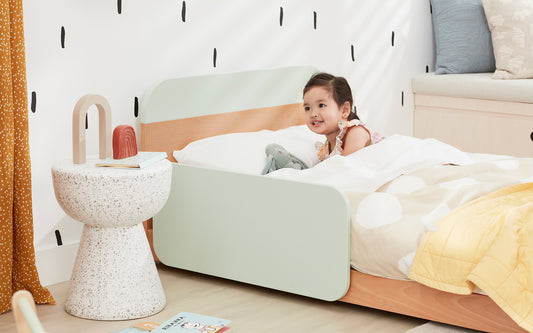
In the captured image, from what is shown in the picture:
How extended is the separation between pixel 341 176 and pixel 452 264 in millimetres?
528

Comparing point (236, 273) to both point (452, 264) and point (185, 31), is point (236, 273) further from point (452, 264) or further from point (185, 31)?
point (185, 31)

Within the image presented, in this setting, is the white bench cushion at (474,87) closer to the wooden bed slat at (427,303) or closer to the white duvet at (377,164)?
the white duvet at (377,164)

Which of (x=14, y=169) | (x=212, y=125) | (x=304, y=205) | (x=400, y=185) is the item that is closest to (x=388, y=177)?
(x=400, y=185)

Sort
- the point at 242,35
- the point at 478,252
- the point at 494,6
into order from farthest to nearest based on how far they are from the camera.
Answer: the point at 494,6, the point at 242,35, the point at 478,252

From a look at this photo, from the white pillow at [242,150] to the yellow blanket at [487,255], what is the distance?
740 millimetres

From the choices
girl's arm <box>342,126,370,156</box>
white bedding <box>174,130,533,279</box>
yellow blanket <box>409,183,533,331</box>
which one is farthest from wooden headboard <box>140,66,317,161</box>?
yellow blanket <box>409,183,533,331</box>

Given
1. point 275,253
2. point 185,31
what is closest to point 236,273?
point 275,253

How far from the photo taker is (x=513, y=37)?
3.52 metres

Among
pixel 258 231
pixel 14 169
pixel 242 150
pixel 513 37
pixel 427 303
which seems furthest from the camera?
pixel 513 37

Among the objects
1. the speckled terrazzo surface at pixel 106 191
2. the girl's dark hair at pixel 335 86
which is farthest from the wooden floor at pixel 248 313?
the girl's dark hair at pixel 335 86

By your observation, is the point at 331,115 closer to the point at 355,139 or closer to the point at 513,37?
the point at 355,139

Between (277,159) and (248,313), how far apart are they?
61 centimetres

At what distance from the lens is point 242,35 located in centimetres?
300

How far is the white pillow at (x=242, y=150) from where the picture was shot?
8.39 feet
